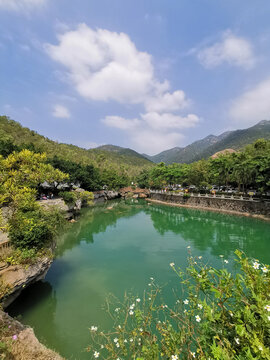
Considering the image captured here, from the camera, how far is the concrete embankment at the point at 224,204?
21.0 m

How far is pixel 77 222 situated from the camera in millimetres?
20781

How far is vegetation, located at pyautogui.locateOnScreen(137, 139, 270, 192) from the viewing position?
19941 mm

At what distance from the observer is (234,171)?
25547 mm

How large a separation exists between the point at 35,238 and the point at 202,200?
86.6 ft

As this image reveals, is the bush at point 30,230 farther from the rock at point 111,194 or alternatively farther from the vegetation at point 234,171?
the rock at point 111,194

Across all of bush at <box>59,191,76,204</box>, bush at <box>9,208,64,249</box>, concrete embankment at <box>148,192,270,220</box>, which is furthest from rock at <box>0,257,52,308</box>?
concrete embankment at <box>148,192,270,220</box>

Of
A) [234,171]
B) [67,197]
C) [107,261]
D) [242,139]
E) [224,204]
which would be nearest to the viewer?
[107,261]

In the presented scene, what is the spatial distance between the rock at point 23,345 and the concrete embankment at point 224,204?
23816mm

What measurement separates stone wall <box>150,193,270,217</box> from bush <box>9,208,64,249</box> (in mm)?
23586

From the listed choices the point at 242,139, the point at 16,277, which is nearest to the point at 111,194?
the point at 16,277

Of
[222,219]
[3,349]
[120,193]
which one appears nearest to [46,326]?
[3,349]

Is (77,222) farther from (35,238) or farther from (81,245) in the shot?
(35,238)

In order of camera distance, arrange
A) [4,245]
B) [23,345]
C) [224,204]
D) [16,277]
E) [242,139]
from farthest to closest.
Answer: [242,139] → [224,204] → [4,245] → [16,277] → [23,345]

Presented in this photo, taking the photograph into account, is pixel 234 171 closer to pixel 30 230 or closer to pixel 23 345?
pixel 30 230
